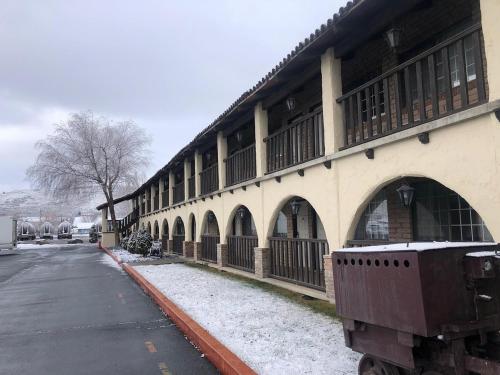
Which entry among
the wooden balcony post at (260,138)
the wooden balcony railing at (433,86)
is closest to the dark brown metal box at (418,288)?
the wooden balcony railing at (433,86)

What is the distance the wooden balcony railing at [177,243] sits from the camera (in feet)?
73.0

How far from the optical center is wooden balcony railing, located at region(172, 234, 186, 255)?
22250mm

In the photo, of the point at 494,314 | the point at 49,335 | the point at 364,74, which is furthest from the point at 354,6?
the point at 49,335

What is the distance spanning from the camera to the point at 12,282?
50.6ft

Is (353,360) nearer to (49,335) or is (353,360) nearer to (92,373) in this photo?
(92,373)

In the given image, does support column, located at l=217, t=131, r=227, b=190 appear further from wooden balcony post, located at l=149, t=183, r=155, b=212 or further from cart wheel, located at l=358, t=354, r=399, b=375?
wooden balcony post, located at l=149, t=183, r=155, b=212

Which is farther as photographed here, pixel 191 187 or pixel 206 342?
pixel 191 187

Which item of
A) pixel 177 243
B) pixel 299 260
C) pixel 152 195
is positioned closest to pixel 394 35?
pixel 299 260

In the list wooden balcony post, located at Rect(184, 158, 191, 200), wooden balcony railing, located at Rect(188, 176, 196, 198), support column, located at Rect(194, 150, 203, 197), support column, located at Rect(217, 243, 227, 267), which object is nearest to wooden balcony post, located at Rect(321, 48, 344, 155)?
support column, located at Rect(217, 243, 227, 267)

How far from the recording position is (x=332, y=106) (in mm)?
7973

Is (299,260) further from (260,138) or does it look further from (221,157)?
(221,157)

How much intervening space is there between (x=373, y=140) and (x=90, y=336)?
530 cm

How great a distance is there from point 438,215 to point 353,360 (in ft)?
15.1

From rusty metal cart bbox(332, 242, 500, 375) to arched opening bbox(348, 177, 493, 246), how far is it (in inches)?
145
